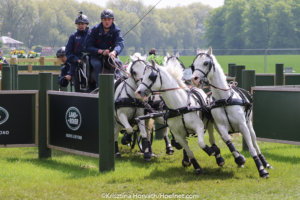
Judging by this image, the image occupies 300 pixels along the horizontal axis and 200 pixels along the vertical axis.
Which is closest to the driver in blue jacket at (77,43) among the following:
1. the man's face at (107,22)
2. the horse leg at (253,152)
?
the man's face at (107,22)

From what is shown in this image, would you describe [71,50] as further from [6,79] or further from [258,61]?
[258,61]

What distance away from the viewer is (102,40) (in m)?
12.4

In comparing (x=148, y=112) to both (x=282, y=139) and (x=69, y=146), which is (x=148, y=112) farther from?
(x=282, y=139)

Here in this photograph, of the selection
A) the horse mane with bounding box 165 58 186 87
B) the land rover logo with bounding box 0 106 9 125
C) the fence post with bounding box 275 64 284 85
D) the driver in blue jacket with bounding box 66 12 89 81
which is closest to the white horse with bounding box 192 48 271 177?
the horse mane with bounding box 165 58 186 87

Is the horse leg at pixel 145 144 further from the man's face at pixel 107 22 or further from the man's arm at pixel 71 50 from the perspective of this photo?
the man's arm at pixel 71 50

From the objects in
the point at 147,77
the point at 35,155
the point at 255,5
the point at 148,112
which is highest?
the point at 255,5

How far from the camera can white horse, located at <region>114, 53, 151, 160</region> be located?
10.7 metres

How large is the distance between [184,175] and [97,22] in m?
133

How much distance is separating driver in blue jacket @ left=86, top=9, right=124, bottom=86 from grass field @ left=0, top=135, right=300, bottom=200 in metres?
2.13

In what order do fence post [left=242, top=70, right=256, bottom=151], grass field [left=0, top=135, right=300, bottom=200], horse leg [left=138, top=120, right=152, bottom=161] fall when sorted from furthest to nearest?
fence post [left=242, top=70, right=256, bottom=151] < horse leg [left=138, top=120, right=152, bottom=161] < grass field [left=0, top=135, right=300, bottom=200]

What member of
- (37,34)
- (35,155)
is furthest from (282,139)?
(37,34)

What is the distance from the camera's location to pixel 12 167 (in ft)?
32.3

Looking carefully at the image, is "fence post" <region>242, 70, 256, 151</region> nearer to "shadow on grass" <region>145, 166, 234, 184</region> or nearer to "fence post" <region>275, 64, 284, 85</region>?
"shadow on grass" <region>145, 166, 234, 184</region>

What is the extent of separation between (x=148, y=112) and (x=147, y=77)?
6.70 feet
